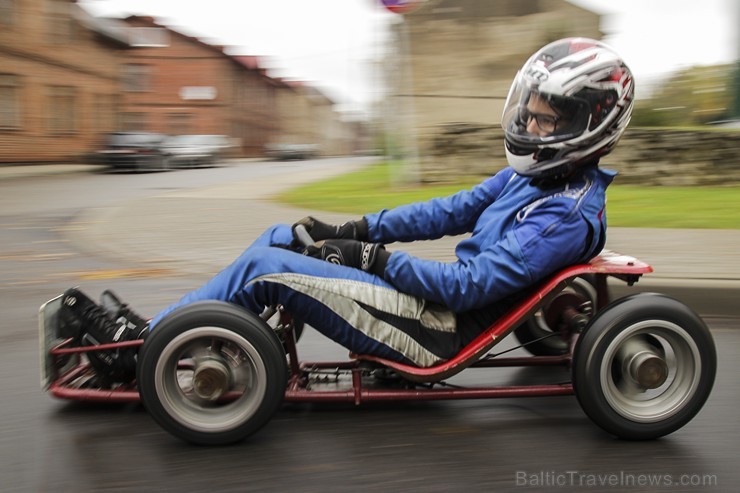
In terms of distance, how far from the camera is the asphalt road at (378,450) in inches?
108

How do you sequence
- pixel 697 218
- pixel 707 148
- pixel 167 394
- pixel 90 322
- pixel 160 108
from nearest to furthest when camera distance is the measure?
pixel 167 394 → pixel 90 322 → pixel 697 218 → pixel 707 148 → pixel 160 108

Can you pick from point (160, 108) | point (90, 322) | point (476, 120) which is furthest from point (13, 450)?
point (160, 108)

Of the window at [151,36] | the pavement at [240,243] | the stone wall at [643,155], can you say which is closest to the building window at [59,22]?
the pavement at [240,243]

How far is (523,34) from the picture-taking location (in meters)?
15.6

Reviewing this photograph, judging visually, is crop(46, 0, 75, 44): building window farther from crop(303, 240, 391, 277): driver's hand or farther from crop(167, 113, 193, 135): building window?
crop(303, 240, 391, 277): driver's hand

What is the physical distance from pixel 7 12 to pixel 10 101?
2.83 metres

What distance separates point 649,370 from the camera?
3.01m

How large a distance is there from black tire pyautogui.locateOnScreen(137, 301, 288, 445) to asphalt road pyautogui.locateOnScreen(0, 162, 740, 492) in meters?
0.12

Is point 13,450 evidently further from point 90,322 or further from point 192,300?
point 192,300

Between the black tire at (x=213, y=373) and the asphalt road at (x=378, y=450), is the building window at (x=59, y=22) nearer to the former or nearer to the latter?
the asphalt road at (x=378, y=450)

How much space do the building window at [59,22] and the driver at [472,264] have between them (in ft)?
85.8

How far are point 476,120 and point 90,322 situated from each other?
13.0m

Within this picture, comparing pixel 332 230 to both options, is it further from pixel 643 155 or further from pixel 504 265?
pixel 643 155

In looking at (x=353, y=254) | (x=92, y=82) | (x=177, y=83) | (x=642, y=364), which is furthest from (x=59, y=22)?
(x=642, y=364)
